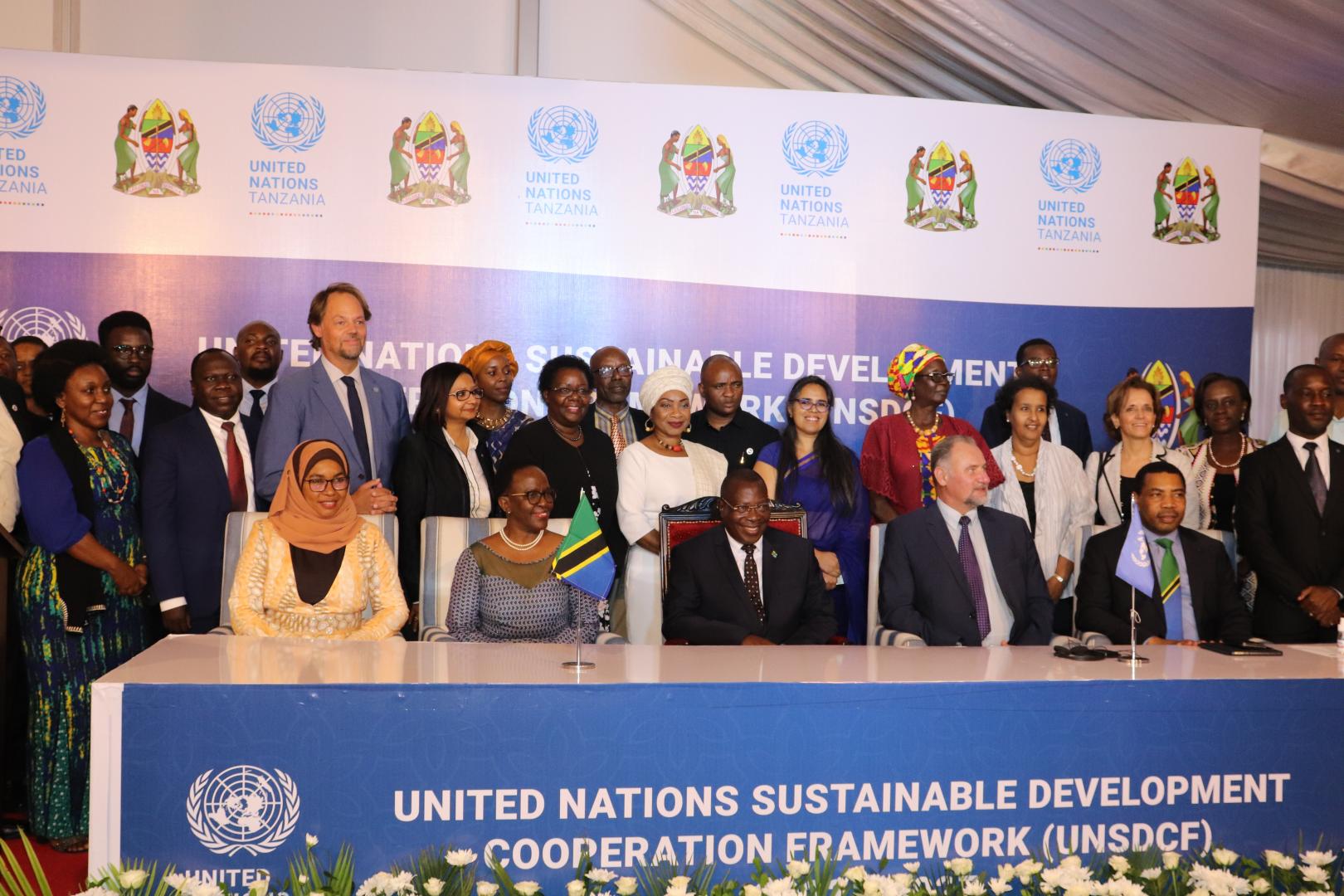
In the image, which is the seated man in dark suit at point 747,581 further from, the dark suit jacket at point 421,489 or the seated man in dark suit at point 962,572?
the dark suit jacket at point 421,489

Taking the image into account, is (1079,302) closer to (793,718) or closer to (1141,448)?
(1141,448)

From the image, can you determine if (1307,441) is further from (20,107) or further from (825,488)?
→ (20,107)

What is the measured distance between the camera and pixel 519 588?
162 inches

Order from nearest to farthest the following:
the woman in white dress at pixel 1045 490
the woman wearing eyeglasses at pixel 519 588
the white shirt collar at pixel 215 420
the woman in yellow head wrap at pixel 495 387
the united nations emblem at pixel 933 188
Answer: the woman wearing eyeglasses at pixel 519 588 → the white shirt collar at pixel 215 420 → the woman in white dress at pixel 1045 490 → the woman in yellow head wrap at pixel 495 387 → the united nations emblem at pixel 933 188

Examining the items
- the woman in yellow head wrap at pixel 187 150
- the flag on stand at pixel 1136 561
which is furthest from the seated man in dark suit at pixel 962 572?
the woman in yellow head wrap at pixel 187 150

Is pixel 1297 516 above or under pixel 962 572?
above

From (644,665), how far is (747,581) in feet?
4.14

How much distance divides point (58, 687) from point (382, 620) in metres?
1.04

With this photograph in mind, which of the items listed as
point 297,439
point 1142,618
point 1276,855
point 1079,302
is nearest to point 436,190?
point 297,439

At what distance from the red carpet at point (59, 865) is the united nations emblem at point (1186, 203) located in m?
5.20

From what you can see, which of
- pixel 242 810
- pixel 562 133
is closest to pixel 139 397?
pixel 562 133

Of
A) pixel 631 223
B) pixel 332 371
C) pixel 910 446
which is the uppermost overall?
pixel 631 223

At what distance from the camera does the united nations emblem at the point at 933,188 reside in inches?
239

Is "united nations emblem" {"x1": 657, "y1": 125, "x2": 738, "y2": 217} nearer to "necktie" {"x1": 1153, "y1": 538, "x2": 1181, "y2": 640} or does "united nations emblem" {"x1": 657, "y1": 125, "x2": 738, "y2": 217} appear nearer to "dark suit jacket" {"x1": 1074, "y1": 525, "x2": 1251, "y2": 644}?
"dark suit jacket" {"x1": 1074, "y1": 525, "x2": 1251, "y2": 644}
